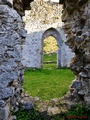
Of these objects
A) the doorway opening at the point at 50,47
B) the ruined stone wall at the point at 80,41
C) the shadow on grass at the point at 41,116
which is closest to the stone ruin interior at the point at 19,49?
the ruined stone wall at the point at 80,41

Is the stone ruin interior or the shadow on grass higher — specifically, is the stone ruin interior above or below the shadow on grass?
above

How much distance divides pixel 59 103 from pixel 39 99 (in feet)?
2.11

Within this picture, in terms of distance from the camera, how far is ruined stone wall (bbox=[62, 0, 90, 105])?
4.46m

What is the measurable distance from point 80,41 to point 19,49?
171 centimetres

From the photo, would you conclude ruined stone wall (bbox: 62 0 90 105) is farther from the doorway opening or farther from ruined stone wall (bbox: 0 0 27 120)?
the doorway opening

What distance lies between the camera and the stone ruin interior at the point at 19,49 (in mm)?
3385

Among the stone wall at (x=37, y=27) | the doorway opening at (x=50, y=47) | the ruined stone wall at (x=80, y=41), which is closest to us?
the ruined stone wall at (x=80, y=41)

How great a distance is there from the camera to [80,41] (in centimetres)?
466

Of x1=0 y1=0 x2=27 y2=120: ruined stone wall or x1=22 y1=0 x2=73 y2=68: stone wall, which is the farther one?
x1=22 y1=0 x2=73 y2=68: stone wall

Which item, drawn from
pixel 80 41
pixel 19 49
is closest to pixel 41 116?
pixel 19 49

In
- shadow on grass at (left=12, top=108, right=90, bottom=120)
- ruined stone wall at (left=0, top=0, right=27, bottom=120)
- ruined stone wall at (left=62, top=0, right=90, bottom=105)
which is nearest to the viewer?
ruined stone wall at (left=0, top=0, right=27, bottom=120)

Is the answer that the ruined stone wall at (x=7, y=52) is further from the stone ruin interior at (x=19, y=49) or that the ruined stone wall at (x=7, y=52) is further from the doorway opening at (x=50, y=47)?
the doorway opening at (x=50, y=47)

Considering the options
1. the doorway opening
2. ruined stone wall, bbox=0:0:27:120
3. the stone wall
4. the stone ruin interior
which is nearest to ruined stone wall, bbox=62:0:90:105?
the stone ruin interior

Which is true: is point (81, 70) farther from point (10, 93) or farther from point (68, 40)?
point (10, 93)
